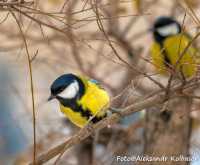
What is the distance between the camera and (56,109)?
394 centimetres

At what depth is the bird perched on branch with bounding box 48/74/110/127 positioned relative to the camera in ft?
8.27

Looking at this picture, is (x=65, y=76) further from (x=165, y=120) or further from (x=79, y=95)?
(x=165, y=120)

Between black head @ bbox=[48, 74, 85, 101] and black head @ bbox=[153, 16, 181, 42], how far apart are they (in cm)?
105

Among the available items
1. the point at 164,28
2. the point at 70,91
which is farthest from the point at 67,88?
the point at 164,28

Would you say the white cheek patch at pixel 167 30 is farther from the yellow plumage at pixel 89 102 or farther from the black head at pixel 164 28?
the yellow plumage at pixel 89 102

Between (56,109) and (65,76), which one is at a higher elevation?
(65,76)

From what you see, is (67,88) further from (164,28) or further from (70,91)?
(164,28)

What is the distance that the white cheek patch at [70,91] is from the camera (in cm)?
255

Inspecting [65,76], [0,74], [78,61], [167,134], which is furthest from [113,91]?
[0,74]

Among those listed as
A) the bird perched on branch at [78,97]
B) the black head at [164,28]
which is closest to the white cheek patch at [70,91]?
the bird perched on branch at [78,97]

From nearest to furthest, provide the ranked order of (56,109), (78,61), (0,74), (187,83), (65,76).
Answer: (187,83)
(65,76)
(78,61)
(56,109)
(0,74)

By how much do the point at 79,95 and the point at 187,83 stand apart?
0.86 metres

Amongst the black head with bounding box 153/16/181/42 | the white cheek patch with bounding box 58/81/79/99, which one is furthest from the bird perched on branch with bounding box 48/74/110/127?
the black head with bounding box 153/16/181/42

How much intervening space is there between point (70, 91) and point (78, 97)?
48mm
